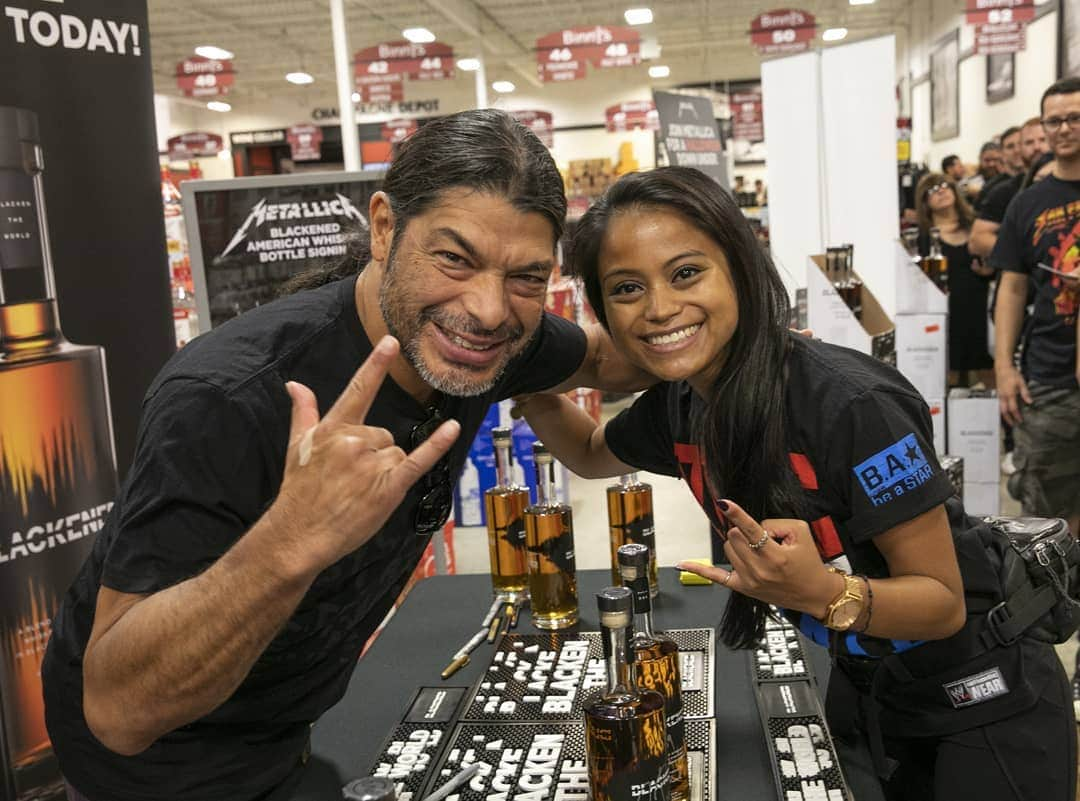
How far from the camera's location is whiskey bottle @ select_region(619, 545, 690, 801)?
1.17 metres

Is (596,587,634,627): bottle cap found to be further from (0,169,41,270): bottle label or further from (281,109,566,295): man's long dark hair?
(0,169,41,270): bottle label

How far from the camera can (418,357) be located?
1.37m

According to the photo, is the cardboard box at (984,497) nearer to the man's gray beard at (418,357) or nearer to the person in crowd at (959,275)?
the person in crowd at (959,275)

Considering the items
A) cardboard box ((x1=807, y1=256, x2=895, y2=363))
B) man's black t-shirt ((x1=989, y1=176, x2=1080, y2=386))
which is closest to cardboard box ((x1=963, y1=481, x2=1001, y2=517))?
man's black t-shirt ((x1=989, y1=176, x2=1080, y2=386))

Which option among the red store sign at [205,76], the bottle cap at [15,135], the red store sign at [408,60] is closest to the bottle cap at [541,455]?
the bottle cap at [15,135]

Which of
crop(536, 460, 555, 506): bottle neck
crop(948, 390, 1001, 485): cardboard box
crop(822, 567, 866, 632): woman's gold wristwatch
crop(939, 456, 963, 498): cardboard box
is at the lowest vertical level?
crop(948, 390, 1001, 485): cardboard box

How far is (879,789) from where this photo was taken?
131 cm

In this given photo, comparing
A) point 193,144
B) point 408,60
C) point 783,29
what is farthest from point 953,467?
point 193,144

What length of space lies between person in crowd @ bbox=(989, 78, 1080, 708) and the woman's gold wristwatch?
259 centimetres

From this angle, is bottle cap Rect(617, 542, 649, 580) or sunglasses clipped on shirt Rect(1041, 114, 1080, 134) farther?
sunglasses clipped on shirt Rect(1041, 114, 1080, 134)

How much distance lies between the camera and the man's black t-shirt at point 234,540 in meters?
1.12

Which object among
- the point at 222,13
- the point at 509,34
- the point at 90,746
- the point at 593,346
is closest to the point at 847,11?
the point at 509,34

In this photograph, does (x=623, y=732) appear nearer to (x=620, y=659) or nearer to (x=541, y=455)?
(x=620, y=659)

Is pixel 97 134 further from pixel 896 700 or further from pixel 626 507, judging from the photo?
pixel 896 700
